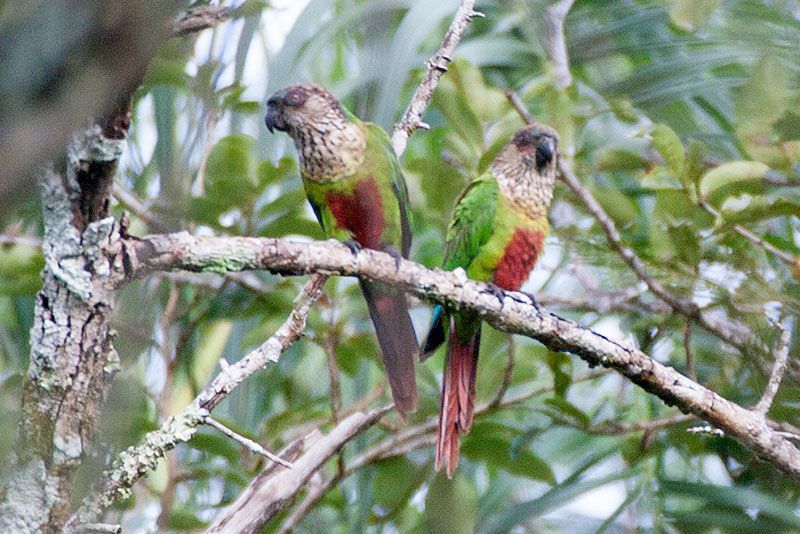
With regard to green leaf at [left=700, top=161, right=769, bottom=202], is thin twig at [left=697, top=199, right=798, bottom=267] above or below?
below

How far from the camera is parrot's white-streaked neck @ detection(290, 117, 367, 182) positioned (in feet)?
10.8

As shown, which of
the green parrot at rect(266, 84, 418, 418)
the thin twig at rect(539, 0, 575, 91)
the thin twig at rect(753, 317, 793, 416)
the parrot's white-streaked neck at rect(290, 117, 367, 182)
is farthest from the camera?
the thin twig at rect(539, 0, 575, 91)

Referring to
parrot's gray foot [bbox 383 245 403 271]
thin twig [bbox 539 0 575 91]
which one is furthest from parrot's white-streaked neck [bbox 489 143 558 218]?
parrot's gray foot [bbox 383 245 403 271]

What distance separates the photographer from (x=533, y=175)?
3.46 m

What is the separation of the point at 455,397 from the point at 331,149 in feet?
3.03

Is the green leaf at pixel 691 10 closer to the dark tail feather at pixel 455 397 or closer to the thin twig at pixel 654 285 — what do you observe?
the thin twig at pixel 654 285

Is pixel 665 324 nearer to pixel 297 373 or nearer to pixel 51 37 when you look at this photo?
pixel 297 373

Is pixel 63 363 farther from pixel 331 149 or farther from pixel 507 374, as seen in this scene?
pixel 331 149

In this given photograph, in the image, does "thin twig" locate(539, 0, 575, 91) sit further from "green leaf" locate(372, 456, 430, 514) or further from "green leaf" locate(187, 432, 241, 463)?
"green leaf" locate(187, 432, 241, 463)

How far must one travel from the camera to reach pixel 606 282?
3.56 metres

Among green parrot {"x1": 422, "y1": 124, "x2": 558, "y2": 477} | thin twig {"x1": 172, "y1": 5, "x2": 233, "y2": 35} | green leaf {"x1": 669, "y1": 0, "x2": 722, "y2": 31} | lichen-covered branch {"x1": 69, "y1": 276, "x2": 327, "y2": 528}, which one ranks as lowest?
green parrot {"x1": 422, "y1": 124, "x2": 558, "y2": 477}

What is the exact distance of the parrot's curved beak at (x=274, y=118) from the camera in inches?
135

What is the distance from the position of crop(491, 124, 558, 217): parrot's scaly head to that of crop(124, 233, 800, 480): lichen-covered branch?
99 cm

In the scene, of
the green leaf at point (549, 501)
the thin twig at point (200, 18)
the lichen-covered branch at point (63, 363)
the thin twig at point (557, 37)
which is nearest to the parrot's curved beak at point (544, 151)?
the thin twig at point (557, 37)
